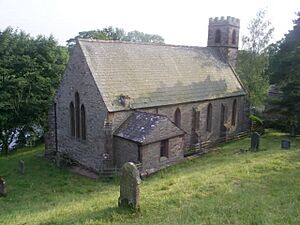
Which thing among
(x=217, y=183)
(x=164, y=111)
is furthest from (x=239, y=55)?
(x=217, y=183)

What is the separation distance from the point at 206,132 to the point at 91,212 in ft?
67.5

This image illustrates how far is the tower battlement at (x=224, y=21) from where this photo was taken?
1457 inches

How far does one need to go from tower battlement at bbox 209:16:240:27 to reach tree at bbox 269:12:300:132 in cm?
595

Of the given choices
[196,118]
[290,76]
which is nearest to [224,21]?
[290,76]

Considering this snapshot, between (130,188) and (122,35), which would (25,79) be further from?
(122,35)

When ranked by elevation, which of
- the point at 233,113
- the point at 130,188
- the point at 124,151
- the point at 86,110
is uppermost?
the point at 86,110

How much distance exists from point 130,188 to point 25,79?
79.7 feet

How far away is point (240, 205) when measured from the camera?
1206 cm

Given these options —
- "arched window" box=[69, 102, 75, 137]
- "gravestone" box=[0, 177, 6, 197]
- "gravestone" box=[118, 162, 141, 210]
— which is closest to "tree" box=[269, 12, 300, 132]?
"arched window" box=[69, 102, 75, 137]

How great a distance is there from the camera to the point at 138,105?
980 inches

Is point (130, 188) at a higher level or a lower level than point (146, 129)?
lower

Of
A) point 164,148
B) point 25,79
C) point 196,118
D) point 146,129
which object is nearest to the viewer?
point 146,129

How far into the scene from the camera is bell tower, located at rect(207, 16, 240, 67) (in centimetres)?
3722

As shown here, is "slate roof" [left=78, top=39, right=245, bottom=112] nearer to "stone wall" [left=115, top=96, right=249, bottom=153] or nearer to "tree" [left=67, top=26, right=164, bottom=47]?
"stone wall" [left=115, top=96, right=249, bottom=153]
